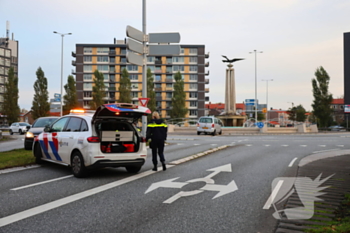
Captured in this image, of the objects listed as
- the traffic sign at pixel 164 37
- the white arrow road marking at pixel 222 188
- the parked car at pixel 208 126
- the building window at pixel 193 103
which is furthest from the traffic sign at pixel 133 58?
the building window at pixel 193 103

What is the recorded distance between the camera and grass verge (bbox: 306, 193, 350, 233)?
178 inches

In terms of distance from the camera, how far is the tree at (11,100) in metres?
70.4

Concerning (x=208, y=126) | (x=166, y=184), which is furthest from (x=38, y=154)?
(x=208, y=126)

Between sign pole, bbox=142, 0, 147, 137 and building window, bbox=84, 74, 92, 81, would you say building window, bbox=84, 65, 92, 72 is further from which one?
sign pole, bbox=142, 0, 147, 137

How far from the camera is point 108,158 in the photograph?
883 centimetres

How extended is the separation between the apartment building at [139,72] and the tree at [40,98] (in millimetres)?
25581

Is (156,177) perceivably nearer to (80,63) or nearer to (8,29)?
(80,63)

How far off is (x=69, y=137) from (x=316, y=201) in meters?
6.02

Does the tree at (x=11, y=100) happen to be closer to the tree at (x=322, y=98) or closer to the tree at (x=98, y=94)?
the tree at (x=98, y=94)

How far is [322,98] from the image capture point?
66125mm

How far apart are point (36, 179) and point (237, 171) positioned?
5.18 meters

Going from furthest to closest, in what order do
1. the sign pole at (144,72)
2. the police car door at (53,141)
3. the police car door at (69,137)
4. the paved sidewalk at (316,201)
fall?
1. the sign pole at (144,72)
2. the police car door at (53,141)
3. the police car door at (69,137)
4. the paved sidewalk at (316,201)

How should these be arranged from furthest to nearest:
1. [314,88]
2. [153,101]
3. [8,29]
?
[8,29]
[153,101]
[314,88]

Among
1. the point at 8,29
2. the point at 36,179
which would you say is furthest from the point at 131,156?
the point at 8,29
